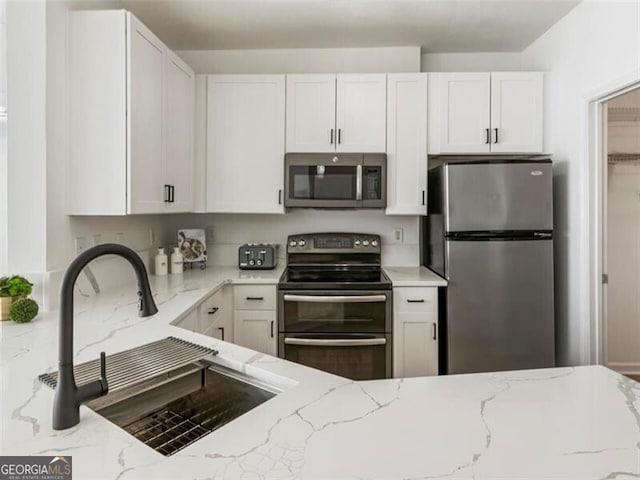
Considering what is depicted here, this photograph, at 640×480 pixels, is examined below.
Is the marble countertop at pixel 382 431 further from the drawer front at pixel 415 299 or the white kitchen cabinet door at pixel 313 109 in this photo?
the white kitchen cabinet door at pixel 313 109

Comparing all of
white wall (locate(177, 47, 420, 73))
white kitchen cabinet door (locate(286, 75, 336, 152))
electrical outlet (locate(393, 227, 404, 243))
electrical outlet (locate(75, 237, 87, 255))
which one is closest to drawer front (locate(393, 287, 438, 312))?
electrical outlet (locate(393, 227, 404, 243))

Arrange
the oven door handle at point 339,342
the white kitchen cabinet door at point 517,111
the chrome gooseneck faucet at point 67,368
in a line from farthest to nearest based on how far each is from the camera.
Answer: the white kitchen cabinet door at point 517,111, the oven door handle at point 339,342, the chrome gooseneck faucet at point 67,368

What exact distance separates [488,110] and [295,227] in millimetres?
1639

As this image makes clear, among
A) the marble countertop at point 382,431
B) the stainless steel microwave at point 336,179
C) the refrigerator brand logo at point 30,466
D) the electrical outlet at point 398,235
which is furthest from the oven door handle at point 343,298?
the refrigerator brand logo at point 30,466

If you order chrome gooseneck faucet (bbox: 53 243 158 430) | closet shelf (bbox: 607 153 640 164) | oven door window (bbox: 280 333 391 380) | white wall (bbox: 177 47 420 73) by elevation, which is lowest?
oven door window (bbox: 280 333 391 380)

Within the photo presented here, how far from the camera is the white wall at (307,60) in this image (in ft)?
10.1

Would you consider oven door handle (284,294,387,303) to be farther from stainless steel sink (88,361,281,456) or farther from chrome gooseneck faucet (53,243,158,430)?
chrome gooseneck faucet (53,243,158,430)

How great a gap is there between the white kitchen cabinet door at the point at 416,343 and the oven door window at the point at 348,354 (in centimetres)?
9

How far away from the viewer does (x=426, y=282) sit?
2533 mm

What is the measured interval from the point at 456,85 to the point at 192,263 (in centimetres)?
230

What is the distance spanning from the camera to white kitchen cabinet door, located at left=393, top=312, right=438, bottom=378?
8.35 ft

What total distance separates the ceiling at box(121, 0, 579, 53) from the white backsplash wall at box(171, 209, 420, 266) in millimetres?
1272

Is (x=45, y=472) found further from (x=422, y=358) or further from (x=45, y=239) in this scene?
(x=422, y=358)

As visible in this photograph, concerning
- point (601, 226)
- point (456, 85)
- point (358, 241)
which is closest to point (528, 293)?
point (601, 226)
